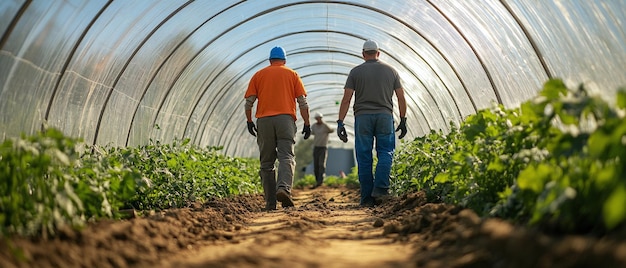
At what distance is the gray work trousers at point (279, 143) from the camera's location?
9023mm

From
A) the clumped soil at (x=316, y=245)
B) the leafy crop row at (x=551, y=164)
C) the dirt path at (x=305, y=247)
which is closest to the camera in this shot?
the clumped soil at (x=316, y=245)

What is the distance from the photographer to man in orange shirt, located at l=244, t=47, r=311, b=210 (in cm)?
904

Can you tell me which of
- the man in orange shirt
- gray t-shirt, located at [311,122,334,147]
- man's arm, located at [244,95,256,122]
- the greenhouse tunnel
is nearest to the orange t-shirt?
the man in orange shirt

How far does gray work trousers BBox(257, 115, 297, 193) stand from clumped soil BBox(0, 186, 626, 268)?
7.39ft

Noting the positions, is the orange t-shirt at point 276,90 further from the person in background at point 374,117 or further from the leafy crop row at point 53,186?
the leafy crop row at point 53,186

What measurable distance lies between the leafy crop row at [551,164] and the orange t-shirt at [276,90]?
2671mm

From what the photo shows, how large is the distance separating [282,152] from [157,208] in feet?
5.99

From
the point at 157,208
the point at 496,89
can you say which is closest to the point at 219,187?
the point at 157,208

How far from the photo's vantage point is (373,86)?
30.6ft

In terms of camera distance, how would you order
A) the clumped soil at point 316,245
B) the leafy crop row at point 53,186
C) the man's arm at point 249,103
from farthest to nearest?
the man's arm at point 249,103 → the leafy crop row at point 53,186 → the clumped soil at point 316,245

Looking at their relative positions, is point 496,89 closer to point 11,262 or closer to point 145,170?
point 145,170

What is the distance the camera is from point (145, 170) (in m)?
8.22

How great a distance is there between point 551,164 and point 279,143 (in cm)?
489

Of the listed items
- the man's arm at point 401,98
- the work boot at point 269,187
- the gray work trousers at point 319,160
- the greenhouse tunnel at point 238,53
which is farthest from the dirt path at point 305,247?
the gray work trousers at point 319,160
